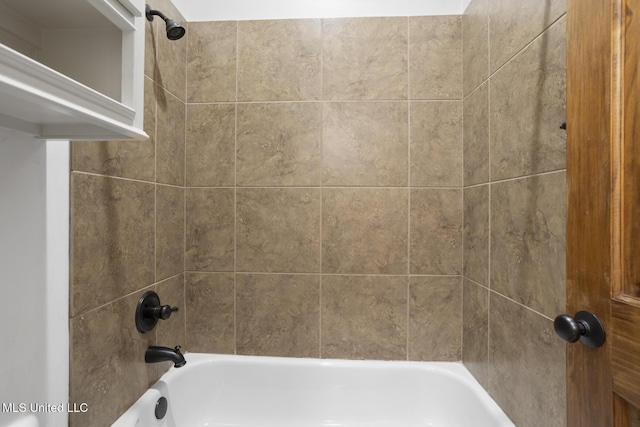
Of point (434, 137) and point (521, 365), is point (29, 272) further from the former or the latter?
point (434, 137)

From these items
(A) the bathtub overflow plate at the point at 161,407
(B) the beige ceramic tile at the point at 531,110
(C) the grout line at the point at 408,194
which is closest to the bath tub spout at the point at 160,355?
(A) the bathtub overflow plate at the point at 161,407

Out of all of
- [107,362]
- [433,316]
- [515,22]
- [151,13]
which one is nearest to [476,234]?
[433,316]

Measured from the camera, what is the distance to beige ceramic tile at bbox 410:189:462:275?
4.84 feet

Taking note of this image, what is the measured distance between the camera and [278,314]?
151 cm

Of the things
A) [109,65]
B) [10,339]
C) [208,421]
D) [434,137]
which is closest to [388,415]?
[208,421]

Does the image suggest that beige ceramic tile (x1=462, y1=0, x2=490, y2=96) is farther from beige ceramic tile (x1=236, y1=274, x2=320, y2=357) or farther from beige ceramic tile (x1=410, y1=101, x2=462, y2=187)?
beige ceramic tile (x1=236, y1=274, x2=320, y2=357)

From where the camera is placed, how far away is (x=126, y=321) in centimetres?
111

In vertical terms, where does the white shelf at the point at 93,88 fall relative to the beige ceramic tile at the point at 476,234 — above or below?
above

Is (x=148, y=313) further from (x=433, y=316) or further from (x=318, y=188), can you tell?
(x=433, y=316)

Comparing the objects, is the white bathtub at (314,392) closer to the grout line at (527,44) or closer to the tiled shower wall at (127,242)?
the tiled shower wall at (127,242)

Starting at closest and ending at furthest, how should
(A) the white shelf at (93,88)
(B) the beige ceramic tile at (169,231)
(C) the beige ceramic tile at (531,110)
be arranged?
(A) the white shelf at (93,88) → (C) the beige ceramic tile at (531,110) → (B) the beige ceramic tile at (169,231)

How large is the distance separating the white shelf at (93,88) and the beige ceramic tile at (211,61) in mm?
838

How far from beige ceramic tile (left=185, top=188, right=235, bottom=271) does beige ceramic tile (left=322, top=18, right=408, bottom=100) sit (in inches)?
27.5

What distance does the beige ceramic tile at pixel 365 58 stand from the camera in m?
1.49
